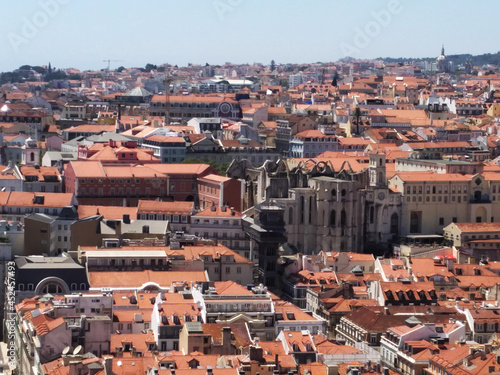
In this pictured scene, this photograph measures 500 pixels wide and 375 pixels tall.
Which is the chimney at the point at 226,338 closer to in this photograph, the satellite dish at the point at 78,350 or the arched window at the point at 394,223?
the satellite dish at the point at 78,350

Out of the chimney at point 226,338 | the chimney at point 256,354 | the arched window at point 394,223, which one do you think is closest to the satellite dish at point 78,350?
the chimney at point 226,338

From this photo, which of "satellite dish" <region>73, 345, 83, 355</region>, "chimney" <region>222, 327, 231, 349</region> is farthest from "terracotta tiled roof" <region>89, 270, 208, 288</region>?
"satellite dish" <region>73, 345, 83, 355</region>

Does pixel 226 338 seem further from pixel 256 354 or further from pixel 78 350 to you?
pixel 78 350

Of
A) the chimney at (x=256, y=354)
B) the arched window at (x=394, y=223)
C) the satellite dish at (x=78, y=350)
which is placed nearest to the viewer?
the chimney at (x=256, y=354)

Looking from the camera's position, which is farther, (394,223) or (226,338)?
Answer: (394,223)

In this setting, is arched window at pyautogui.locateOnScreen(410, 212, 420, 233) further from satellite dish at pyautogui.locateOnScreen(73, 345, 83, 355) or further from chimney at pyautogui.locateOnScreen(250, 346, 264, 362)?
satellite dish at pyautogui.locateOnScreen(73, 345, 83, 355)

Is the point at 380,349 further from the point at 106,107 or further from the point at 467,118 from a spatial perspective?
the point at 106,107

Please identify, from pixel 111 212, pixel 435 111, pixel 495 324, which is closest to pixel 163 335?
pixel 495 324

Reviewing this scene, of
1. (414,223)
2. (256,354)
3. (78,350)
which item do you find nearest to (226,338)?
(256,354)

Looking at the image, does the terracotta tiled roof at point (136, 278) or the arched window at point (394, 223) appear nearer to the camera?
the terracotta tiled roof at point (136, 278)

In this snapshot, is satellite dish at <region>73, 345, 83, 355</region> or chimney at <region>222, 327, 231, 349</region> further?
chimney at <region>222, 327, 231, 349</region>

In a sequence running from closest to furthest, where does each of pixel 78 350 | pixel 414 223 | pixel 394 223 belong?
pixel 78 350 < pixel 394 223 < pixel 414 223
